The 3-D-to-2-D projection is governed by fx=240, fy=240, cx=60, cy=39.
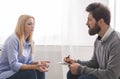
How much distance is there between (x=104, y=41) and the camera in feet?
6.51

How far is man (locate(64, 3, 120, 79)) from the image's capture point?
182cm

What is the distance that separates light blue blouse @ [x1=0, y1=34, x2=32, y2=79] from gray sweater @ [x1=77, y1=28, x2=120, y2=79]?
623 millimetres

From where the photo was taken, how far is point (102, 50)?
201cm

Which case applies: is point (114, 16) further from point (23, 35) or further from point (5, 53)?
point (5, 53)

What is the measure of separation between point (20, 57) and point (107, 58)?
86 centimetres

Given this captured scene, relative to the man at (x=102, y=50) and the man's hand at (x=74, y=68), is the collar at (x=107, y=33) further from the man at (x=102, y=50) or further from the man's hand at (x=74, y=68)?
the man's hand at (x=74, y=68)

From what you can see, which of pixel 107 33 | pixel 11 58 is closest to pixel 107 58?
pixel 107 33

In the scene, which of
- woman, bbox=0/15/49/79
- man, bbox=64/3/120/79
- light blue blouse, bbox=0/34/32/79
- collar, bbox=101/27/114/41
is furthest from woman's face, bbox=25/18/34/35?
collar, bbox=101/27/114/41

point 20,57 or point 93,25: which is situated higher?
point 93,25

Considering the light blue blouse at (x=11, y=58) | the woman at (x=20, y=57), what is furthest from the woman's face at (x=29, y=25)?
the light blue blouse at (x=11, y=58)

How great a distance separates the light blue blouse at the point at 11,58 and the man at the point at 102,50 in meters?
0.51

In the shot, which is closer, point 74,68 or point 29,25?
point 74,68

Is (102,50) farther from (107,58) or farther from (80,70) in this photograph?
(80,70)

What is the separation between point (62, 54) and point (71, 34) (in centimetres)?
28
